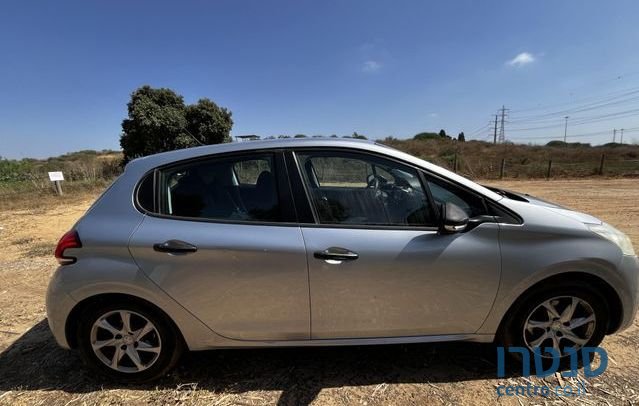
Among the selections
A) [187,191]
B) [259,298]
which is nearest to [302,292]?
[259,298]

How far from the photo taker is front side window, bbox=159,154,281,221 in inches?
92.5

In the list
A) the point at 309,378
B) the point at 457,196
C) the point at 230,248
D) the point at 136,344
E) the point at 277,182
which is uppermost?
the point at 277,182

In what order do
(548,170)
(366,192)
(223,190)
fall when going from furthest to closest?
(548,170) < (366,192) < (223,190)

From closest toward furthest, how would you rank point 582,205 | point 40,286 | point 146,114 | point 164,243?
point 164,243, point 40,286, point 582,205, point 146,114

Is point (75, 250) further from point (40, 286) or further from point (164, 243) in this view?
point (40, 286)

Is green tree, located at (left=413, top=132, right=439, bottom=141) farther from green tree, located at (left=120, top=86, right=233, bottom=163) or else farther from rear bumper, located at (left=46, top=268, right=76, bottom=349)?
rear bumper, located at (left=46, top=268, right=76, bottom=349)

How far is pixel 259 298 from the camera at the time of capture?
229 cm

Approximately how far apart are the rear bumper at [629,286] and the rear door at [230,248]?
7.05 feet

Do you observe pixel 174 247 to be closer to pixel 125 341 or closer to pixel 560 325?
pixel 125 341

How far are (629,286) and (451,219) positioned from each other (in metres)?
1.38

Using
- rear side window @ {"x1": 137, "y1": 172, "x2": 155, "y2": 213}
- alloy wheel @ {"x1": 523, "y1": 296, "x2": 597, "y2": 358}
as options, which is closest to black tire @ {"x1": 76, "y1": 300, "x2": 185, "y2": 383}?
rear side window @ {"x1": 137, "y1": 172, "x2": 155, "y2": 213}

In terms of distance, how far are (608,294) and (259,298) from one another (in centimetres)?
239

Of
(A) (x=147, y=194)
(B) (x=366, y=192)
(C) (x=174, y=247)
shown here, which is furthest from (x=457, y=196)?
(A) (x=147, y=194)

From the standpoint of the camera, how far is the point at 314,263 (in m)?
2.21
